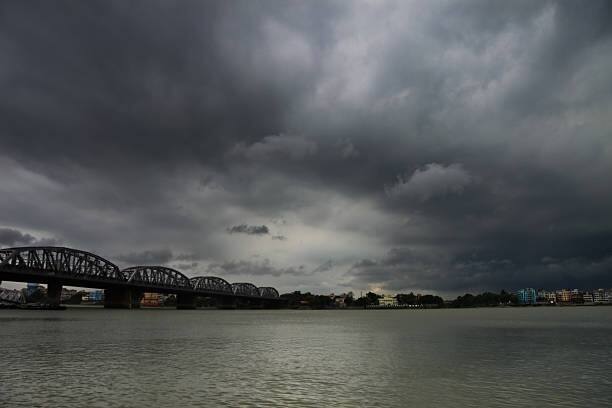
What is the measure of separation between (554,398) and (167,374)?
A: 2163cm

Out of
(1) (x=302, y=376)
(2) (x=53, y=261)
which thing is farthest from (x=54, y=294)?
(1) (x=302, y=376)

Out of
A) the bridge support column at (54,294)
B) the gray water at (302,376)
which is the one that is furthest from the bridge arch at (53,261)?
the gray water at (302,376)

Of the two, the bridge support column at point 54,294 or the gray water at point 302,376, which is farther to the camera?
the bridge support column at point 54,294

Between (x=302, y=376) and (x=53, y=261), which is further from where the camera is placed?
(x=53, y=261)

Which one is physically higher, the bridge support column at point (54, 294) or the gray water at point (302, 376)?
the bridge support column at point (54, 294)

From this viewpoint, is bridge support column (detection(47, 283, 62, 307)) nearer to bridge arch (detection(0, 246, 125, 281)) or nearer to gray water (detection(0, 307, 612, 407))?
bridge arch (detection(0, 246, 125, 281))

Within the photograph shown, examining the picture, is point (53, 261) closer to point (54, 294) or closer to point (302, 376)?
point (54, 294)

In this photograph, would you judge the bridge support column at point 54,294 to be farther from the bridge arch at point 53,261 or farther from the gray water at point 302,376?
the gray water at point 302,376

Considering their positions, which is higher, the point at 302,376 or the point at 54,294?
the point at 54,294

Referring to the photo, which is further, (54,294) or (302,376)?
(54,294)

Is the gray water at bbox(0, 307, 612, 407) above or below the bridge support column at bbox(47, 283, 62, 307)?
below

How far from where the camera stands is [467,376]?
27938 millimetres

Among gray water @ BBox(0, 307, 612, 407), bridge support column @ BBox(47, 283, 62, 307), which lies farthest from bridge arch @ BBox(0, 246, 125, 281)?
gray water @ BBox(0, 307, 612, 407)

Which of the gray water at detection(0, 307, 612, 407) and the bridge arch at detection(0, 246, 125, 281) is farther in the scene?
the bridge arch at detection(0, 246, 125, 281)
